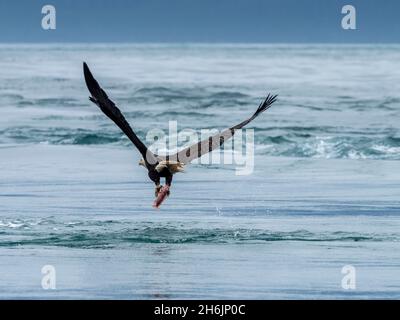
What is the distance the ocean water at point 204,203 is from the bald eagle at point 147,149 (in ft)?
2.22

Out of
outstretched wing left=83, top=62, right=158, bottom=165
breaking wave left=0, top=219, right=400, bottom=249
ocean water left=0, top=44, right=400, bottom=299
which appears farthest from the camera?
breaking wave left=0, top=219, right=400, bottom=249

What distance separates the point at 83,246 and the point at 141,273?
1441 mm

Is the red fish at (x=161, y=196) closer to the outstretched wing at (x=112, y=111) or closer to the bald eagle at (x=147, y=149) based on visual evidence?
the bald eagle at (x=147, y=149)

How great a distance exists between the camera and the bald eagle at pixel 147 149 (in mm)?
16797

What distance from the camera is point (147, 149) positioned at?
57.5ft

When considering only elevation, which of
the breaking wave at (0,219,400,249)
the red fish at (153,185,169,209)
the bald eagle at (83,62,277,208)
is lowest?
the breaking wave at (0,219,400,249)

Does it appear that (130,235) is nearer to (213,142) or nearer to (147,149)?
(147,149)

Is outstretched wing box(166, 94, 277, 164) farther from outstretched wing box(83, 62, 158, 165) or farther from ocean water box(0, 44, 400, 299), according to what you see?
ocean water box(0, 44, 400, 299)

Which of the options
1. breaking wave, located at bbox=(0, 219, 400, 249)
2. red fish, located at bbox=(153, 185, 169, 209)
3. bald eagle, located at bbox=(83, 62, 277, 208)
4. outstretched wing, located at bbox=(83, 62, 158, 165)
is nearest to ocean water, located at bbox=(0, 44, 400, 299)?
breaking wave, located at bbox=(0, 219, 400, 249)

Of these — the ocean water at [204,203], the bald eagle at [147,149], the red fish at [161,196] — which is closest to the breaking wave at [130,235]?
the ocean water at [204,203]

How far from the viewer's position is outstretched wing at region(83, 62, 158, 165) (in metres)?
16.7

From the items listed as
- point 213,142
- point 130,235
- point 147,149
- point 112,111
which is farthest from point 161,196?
point 112,111

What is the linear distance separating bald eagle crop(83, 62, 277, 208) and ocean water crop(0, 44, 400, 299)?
2.22ft
